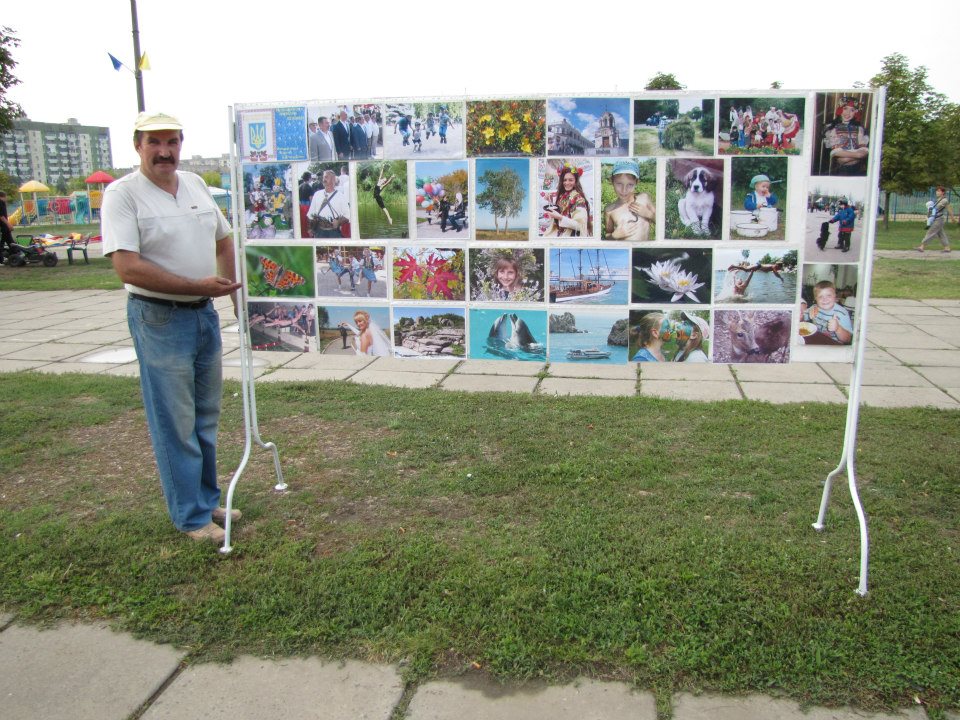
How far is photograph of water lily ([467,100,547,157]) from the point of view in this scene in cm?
547

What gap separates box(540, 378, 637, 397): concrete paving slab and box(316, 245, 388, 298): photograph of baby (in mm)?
1540

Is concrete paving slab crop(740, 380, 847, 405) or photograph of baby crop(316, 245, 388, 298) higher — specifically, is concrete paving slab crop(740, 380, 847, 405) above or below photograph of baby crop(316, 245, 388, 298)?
below

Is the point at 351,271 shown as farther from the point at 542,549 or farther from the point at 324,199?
the point at 542,549

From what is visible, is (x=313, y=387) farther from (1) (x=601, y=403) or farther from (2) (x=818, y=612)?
(2) (x=818, y=612)

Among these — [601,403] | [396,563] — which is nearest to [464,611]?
[396,563]

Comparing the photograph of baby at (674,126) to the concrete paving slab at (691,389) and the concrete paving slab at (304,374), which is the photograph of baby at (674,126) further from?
the concrete paving slab at (304,374)

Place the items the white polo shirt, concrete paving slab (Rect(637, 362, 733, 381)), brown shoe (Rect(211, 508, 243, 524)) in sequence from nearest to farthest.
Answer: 1. the white polo shirt
2. brown shoe (Rect(211, 508, 243, 524))
3. concrete paving slab (Rect(637, 362, 733, 381))

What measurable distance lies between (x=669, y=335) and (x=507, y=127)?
200 cm

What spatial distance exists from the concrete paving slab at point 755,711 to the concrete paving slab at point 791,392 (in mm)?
3384

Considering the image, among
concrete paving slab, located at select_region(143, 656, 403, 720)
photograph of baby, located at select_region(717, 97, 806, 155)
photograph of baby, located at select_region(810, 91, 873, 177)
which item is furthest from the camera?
photograph of baby, located at select_region(717, 97, 806, 155)

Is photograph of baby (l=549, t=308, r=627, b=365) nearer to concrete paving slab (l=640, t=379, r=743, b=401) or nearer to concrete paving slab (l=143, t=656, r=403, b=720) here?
concrete paving slab (l=640, t=379, r=743, b=401)

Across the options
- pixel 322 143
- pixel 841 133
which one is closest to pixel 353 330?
pixel 322 143

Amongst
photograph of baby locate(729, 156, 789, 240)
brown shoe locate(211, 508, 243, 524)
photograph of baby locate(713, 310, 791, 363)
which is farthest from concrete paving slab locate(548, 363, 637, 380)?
brown shoe locate(211, 508, 243, 524)

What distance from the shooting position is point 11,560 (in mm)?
3467
